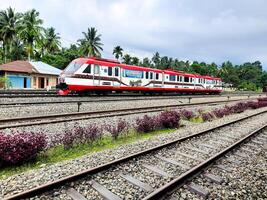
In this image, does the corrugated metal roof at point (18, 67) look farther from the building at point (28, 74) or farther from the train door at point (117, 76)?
the train door at point (117, 76)

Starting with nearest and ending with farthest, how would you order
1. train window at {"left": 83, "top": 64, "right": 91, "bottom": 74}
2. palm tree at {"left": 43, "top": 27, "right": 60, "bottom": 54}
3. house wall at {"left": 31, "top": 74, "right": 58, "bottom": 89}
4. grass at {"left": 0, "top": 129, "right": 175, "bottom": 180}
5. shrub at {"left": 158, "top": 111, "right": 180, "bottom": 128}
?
grass at {"left": 0, "top": 129, "right": 175, "bottom": 180}, shrub at {"left": 158, "top": 111, "right": 180, "bottom": 128}, train window at {"left": 83, "top": 64, "right": 91, "bottom": 74}, house wall at {"left": 31, "top": 74, "right": 58, "bottom": 89}, palm tree at {"left": 43, "top": 27, "right": 60, "bottom": 54}

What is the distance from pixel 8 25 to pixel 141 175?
52716 millimetres

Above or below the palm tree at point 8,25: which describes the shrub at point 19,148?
below

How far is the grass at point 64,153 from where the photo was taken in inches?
195

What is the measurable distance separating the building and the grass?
30.4 m

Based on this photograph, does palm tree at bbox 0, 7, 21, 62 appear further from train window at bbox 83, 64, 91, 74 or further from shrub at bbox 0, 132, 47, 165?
shrub at bbox 0, 132, 47, 165

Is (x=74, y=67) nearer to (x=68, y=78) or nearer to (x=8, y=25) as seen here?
(x=68, y=78)

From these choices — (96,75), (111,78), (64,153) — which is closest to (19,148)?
(64,153)

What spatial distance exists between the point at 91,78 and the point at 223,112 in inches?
393

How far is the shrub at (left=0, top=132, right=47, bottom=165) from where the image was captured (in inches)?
195

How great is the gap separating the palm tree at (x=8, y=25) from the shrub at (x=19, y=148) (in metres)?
49.8

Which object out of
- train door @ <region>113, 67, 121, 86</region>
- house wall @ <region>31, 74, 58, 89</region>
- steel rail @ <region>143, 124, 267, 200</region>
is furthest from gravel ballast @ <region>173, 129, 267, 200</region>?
house wall @ <region>31, 74, 58, 89</region>

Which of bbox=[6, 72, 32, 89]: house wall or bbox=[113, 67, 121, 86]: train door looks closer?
bbox=[113, 67, 121, 86]: train door

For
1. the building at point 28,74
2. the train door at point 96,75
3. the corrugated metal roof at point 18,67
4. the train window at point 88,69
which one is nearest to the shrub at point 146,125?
the train window at point 88,69
